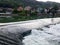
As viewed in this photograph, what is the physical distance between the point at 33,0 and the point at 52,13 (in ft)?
26.8

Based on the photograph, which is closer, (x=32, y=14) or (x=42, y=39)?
(x=42, y=39)

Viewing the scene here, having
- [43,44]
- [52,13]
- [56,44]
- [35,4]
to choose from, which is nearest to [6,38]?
[43,44]

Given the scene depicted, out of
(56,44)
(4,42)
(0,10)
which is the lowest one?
(0,10)

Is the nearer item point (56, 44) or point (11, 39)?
point (11, 39)

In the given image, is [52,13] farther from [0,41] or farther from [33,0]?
[0,41]

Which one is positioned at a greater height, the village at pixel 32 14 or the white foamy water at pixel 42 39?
the white foamy water at pixel 42 39

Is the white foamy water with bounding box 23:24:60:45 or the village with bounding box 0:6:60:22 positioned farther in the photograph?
the village with bounding box 0:6:60:22

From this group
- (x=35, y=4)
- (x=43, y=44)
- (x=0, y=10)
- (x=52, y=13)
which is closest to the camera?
(x=43, y=44)

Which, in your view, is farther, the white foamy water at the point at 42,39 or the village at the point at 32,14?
the village at the point at 32,14

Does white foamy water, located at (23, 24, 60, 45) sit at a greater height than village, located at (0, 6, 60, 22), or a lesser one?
greater

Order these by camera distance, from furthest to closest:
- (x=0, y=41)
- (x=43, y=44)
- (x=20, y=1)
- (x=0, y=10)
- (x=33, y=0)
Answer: (x=20, y=1), (x=33, y=0), (x=0, y=10), (x=43, y=44), (x=0, y=41)

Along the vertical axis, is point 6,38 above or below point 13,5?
above

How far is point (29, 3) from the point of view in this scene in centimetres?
2078

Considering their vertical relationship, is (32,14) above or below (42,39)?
below
